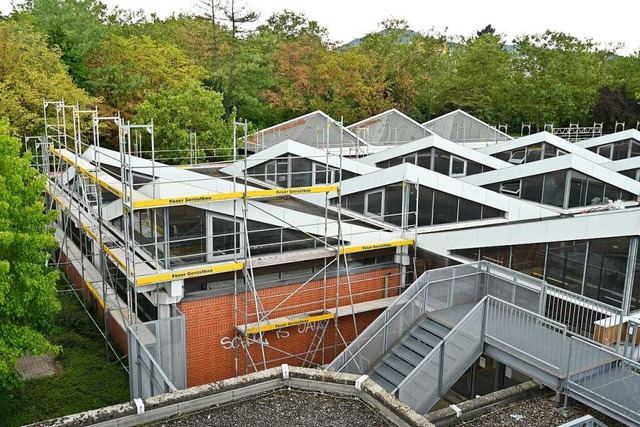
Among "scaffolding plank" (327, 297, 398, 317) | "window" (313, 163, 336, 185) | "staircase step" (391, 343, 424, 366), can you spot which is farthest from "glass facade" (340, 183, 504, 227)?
"staircase step" (391, 343, 424, 366)

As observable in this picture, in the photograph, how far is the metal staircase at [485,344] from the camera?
10266 millimetres

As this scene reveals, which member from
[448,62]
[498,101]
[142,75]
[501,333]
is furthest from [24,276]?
[448,62]

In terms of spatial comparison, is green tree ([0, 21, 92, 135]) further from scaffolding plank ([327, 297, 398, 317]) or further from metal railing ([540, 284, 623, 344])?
metal railing ([540, 284, 623, 344])

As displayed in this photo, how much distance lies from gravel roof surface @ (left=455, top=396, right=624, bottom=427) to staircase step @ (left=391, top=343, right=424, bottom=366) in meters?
2.21

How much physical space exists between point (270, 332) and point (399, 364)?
11.5ft

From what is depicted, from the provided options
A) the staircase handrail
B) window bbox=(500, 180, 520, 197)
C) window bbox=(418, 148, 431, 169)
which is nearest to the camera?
the staircase handrail

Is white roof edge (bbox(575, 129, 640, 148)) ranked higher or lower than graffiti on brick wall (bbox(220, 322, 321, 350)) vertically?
higher

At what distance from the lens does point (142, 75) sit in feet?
119

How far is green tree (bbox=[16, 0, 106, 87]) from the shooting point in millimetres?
35500

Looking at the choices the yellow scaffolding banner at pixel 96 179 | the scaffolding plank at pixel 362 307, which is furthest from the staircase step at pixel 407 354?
the yellow scaffolding banner at pixel 96 179

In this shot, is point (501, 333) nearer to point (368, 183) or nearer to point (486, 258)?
point (486, 258)

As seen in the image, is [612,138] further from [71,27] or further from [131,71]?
[71,27]

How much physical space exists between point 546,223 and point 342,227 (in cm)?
523

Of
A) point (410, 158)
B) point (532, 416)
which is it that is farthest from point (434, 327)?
point (410, 158)
